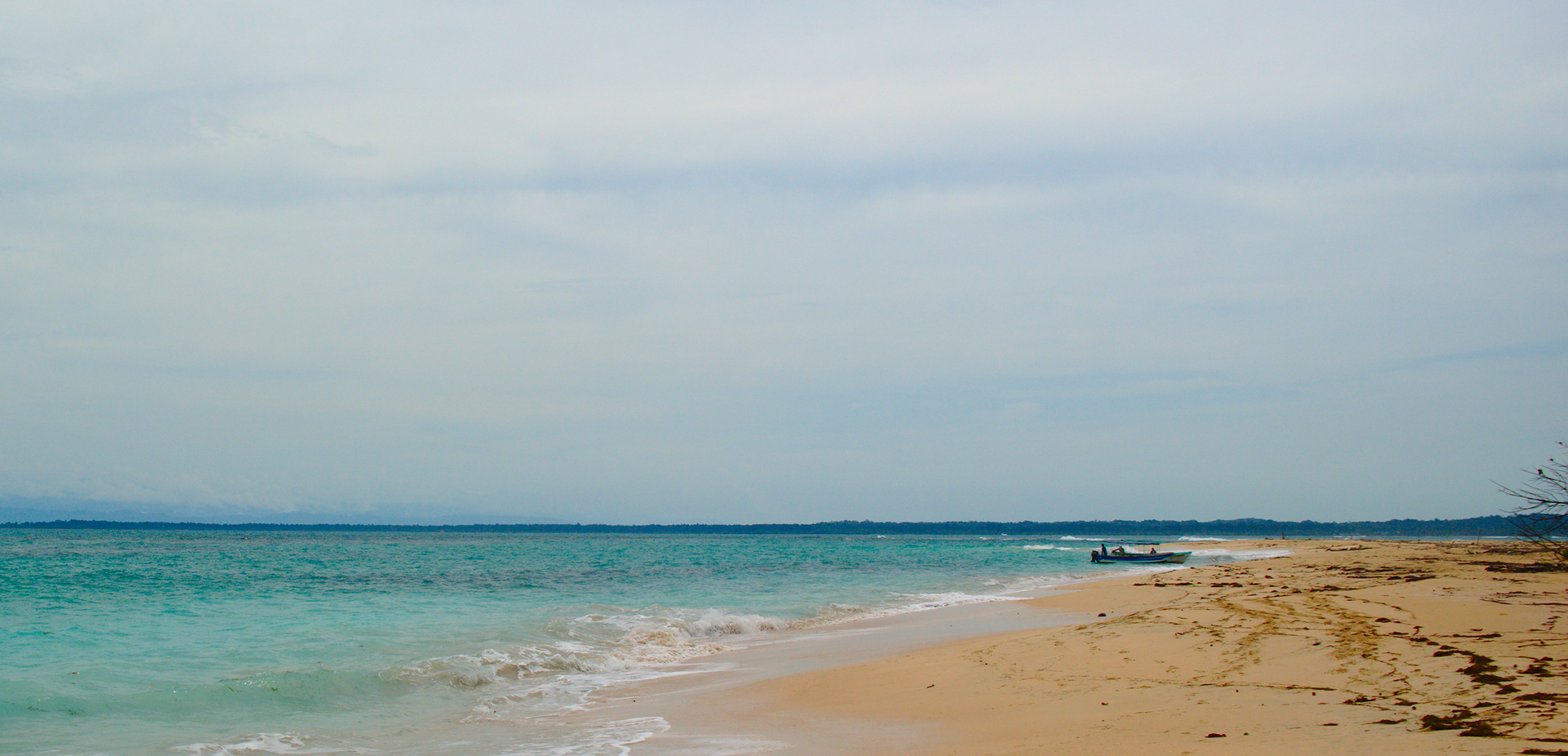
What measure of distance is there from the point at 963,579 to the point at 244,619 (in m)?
23.8

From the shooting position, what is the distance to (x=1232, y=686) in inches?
339

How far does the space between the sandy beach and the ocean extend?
83.2 inches

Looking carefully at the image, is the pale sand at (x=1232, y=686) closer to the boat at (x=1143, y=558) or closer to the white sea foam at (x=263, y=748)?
the white sea foam at (x=263, y=748)

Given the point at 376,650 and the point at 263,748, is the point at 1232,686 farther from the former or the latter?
the point at 376,650

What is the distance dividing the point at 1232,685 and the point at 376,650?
1354cm

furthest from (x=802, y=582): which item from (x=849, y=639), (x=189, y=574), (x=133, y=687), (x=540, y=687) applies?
(x=189, y=574)

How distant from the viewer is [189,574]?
37.2 m

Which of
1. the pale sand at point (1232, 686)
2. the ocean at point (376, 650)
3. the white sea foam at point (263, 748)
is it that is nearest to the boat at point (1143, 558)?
the ocean at point (376, 650)

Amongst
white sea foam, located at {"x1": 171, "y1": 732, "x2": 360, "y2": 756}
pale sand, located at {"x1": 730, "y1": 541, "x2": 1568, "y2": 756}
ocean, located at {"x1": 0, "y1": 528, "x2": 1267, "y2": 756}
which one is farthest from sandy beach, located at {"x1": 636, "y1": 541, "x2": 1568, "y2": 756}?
white sea foam, located at {"x1": 171, "y1": 732, "x2": 360, "y2": 756}

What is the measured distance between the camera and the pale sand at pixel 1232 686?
6.54 meters

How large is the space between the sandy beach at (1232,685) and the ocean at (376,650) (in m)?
2.11

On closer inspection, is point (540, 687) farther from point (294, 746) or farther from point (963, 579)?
point (963, 579)

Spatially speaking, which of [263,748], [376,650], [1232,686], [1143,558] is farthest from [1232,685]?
[1143,558]

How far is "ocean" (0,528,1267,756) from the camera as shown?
10047 millimetres
